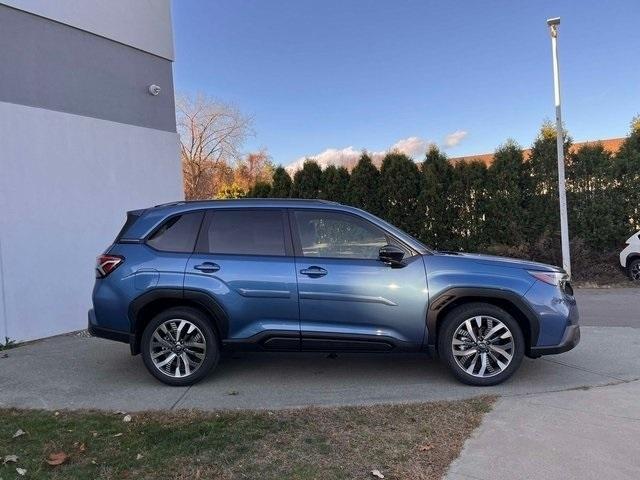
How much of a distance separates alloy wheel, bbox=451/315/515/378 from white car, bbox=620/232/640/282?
8.55m

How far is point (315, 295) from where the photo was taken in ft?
17.0

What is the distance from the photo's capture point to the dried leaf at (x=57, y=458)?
3699 mm

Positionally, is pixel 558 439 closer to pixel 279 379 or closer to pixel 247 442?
pixel 247 442

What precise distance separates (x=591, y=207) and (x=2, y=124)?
12.2 m

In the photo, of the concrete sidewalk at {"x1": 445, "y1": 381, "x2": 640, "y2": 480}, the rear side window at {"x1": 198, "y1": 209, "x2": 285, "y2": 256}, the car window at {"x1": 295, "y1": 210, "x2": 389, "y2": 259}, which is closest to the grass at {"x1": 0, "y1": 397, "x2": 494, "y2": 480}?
the concrete sidewalk at {"x1": 445, "y1": 381, "x2": 640, "y2": 480}

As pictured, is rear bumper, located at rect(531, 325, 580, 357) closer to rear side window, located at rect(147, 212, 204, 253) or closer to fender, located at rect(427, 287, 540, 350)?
fender, located at rect(427, 287, 540, 350)

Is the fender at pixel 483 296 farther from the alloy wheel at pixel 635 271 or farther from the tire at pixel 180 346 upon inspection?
the alloy wheel at pixel 635 271

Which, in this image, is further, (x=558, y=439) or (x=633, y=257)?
(x=633, y=257)

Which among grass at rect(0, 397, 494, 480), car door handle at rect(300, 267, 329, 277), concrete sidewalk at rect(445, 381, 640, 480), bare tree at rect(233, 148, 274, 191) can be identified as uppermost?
bare tree at rect(233, 148, 274, 191)

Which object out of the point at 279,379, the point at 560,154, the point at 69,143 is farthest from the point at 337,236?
the point at 560,154

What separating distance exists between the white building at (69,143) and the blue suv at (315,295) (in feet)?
9.45

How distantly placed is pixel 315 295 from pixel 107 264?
6.89 ft

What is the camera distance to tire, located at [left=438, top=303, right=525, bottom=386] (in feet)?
16.9

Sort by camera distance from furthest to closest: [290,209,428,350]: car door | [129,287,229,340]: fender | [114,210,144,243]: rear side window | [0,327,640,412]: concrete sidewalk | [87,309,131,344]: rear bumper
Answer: [114,210,144,243]: rear side window, [87,309,131,344]: rear bumper, [129,287,229,340]: fender, [290,209,428,350]: car door, [0,327,640,412]: concrete sidewalk
